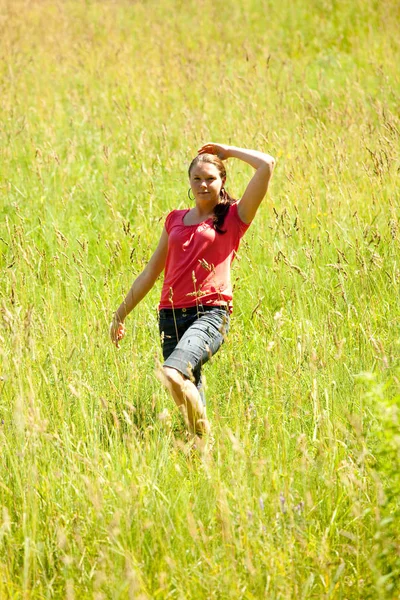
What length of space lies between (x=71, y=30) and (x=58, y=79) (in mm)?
2455

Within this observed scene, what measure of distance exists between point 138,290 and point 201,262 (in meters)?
0.43

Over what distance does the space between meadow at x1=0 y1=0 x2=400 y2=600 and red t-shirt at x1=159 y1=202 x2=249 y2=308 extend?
0.26 metres

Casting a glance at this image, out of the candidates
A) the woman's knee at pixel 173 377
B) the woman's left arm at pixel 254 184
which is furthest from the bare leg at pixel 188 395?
the woman's left arm at pixel 254 184

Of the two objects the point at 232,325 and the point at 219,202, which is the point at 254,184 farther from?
the point at 232,325

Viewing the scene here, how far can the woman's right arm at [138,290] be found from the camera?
12.0 feet

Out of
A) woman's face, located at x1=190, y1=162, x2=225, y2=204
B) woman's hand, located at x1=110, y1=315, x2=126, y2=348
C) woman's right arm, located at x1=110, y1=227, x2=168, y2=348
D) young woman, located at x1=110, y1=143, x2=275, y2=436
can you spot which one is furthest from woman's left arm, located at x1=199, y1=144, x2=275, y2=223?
woman's hand, located at x1=110, y1=315, x2=126, y2=348

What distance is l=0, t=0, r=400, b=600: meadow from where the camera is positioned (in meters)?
2.33

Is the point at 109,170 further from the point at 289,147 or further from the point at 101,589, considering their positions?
the point at 101,589

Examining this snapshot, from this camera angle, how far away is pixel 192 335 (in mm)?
3287

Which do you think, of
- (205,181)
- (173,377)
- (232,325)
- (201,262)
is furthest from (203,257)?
(232,325)

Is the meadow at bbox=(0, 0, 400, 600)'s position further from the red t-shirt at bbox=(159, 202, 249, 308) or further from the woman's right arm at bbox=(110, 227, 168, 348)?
the red t-shirt at bbox=(159, 202, 249, 308)

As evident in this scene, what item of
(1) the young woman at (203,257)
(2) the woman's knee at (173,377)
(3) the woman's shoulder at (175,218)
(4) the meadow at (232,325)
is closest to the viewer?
(4) the meadow at (232,325)

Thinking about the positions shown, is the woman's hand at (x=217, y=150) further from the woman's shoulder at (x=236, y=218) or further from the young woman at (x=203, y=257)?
the woman's shoulder at (x=236, y=218)

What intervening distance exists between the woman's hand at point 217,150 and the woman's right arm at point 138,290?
458 millimetres
